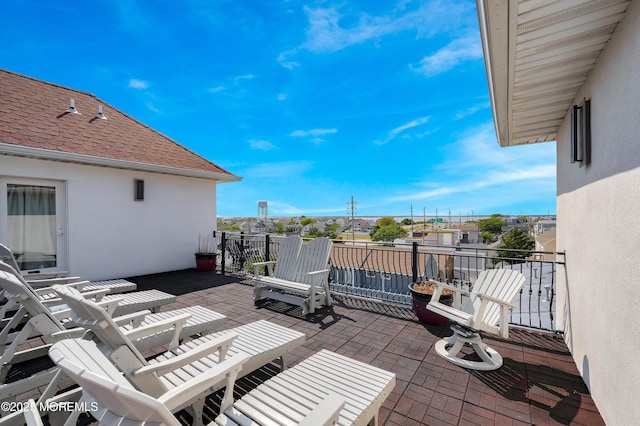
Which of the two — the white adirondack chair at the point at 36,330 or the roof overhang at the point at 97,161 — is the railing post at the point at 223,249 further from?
the white adirondack chair at the point at 36,330

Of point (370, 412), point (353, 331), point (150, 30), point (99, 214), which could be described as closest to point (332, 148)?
point (150, 30)

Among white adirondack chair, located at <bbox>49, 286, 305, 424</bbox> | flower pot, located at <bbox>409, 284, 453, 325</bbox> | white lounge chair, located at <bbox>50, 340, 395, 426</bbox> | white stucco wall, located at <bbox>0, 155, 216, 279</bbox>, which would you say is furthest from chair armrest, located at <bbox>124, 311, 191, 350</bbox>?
white stucco wall, located at <bbox>0, 155, 216, 279</bbox>

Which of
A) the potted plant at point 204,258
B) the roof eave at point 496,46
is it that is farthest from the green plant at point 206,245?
the roof eave at point 496,46

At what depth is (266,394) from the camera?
1.76m

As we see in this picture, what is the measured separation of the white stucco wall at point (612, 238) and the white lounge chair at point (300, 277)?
3091 millimetres

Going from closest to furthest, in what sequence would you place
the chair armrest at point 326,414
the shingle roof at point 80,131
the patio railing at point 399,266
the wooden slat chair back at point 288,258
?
the chair armrest at point 326,414 < the patio railing at point 399,266 < the wooden slat chair back at point 288,258 < the shingle roof at point 80,131

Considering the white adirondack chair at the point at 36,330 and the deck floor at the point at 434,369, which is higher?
the white adirondack chair at the point at 36,330

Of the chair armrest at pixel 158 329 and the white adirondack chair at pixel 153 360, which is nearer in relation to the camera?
the white adirondack chair at pixel 153 360

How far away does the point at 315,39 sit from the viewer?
782 centimetres

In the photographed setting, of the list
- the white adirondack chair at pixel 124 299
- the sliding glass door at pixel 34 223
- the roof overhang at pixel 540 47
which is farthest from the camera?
the sliding glass door at pixel 34 223

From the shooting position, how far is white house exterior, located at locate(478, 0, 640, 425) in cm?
173

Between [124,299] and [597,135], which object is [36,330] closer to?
[124,299]

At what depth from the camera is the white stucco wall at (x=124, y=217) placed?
5703 millimetres

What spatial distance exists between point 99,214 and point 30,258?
1.36 m
